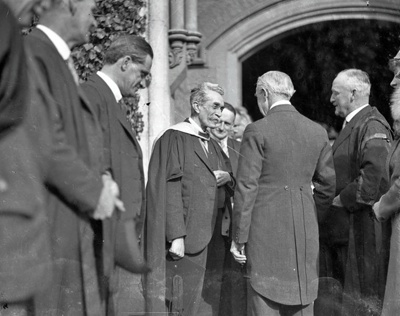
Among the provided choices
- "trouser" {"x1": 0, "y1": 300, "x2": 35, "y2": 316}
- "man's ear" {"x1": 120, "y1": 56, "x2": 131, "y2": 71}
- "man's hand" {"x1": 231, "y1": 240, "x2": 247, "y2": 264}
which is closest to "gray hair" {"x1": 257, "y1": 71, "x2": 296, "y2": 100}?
"man's hand" {"x1": 231, "y1": 240, "x2": 247, "y2": 264}

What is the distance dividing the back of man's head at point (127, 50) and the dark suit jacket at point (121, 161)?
16cm

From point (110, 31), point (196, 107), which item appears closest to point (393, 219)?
point (196, 107)

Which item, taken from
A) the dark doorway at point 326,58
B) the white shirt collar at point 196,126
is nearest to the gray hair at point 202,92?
the white shirt collar at point 196,126

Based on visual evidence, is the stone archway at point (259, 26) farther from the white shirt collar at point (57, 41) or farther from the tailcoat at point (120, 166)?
the white shirt collar at point (57, 41)

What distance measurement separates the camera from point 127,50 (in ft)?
14.6

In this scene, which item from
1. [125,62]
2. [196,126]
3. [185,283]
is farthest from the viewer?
[196,126]

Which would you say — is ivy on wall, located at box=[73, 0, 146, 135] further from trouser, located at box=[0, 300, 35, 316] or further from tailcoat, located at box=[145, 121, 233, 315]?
trouser, located at box=[0, 300, 35, 316]

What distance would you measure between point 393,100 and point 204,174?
128cm

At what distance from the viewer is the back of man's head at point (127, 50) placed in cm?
443

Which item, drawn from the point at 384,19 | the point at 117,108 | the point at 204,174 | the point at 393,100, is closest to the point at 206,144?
the point at 204,174

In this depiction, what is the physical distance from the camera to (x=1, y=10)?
12.1ft

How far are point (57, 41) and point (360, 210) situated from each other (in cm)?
253

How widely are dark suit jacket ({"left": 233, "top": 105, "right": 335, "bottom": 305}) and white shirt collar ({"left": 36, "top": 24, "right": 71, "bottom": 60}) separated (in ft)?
→ 5.27

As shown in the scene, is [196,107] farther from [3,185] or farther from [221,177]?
[3,185]
